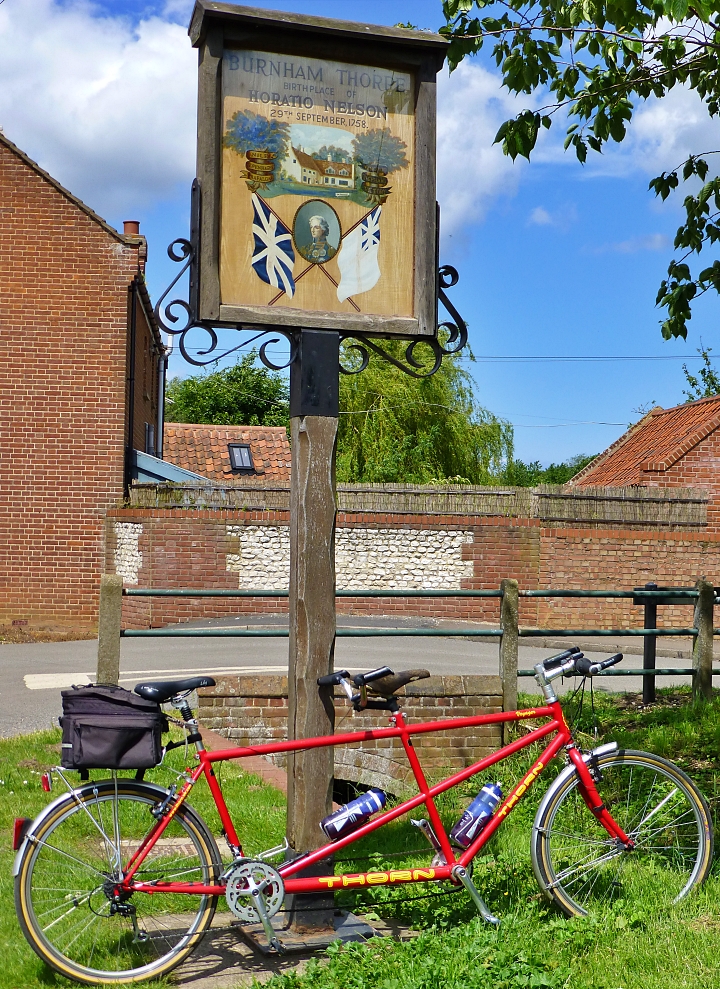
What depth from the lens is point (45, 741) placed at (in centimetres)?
786

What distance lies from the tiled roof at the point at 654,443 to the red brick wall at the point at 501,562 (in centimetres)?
241

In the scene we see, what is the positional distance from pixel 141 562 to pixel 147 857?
1490 centimetres

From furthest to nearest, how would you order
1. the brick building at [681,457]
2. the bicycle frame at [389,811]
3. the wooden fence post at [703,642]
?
the brick building at [681,457]
the wooden fence post at [703,642]
the bicycle frame at [389,811]

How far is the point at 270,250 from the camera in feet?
15.2

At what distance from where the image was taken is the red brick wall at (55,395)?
727 inches

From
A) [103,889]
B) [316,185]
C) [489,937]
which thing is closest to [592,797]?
[489,937]

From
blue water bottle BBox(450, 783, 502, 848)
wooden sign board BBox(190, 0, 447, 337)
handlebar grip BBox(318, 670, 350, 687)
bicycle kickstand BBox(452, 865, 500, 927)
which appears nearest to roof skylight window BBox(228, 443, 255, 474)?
wooden sign board BBox(190, 0, 447, 337)

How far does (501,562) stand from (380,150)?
15.2 meters

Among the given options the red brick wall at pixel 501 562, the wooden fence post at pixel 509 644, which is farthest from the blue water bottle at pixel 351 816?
the red brick wall at pixel 501 562

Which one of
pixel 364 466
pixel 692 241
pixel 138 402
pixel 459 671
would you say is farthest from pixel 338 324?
pixel 364 466

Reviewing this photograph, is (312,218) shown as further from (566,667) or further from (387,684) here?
(566,667)

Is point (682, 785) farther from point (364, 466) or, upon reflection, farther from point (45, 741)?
point (364, 466)

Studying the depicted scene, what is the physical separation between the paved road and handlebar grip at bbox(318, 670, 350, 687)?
5.09 metres

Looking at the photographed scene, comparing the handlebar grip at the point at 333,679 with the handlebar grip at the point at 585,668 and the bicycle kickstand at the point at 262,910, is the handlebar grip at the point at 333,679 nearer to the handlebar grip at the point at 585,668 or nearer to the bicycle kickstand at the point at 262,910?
the bicycle kickstand at the point at 262,910
